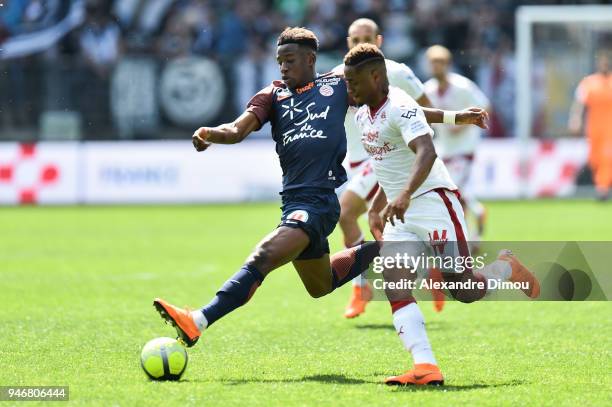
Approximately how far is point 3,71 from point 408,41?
28.1 feet

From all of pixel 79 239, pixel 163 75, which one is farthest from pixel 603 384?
pixel 163 75

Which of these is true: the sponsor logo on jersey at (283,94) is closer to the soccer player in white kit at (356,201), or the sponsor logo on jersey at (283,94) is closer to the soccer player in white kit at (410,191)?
the soccer player in white kit at (410,191)

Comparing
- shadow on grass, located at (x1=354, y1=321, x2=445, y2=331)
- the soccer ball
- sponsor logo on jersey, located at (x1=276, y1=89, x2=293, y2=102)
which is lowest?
shadow on grass, located at (x1=354, y1=321, x2=445, y2=331)

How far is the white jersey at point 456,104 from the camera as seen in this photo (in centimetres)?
1334

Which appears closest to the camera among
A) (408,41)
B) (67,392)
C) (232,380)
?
(67,392)

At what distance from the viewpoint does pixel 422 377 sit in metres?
6.48

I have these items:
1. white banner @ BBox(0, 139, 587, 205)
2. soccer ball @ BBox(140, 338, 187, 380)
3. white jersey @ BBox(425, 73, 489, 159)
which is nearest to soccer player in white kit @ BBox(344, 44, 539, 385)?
soccer ball @ BBox(140, 338, 187, 380)

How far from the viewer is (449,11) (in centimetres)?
2605

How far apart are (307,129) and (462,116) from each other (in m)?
0.98

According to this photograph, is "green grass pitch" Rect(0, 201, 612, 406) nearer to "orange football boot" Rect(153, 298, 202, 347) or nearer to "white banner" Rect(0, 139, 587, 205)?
"orange football boot" Rect(153, 298, 202, 347)

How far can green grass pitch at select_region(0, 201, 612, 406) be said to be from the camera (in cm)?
633

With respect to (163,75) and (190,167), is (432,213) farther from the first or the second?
(163,75)

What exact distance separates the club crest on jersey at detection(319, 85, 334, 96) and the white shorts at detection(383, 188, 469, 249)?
0.90 meters

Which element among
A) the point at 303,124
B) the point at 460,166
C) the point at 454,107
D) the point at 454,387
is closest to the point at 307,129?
the point at 303,124
